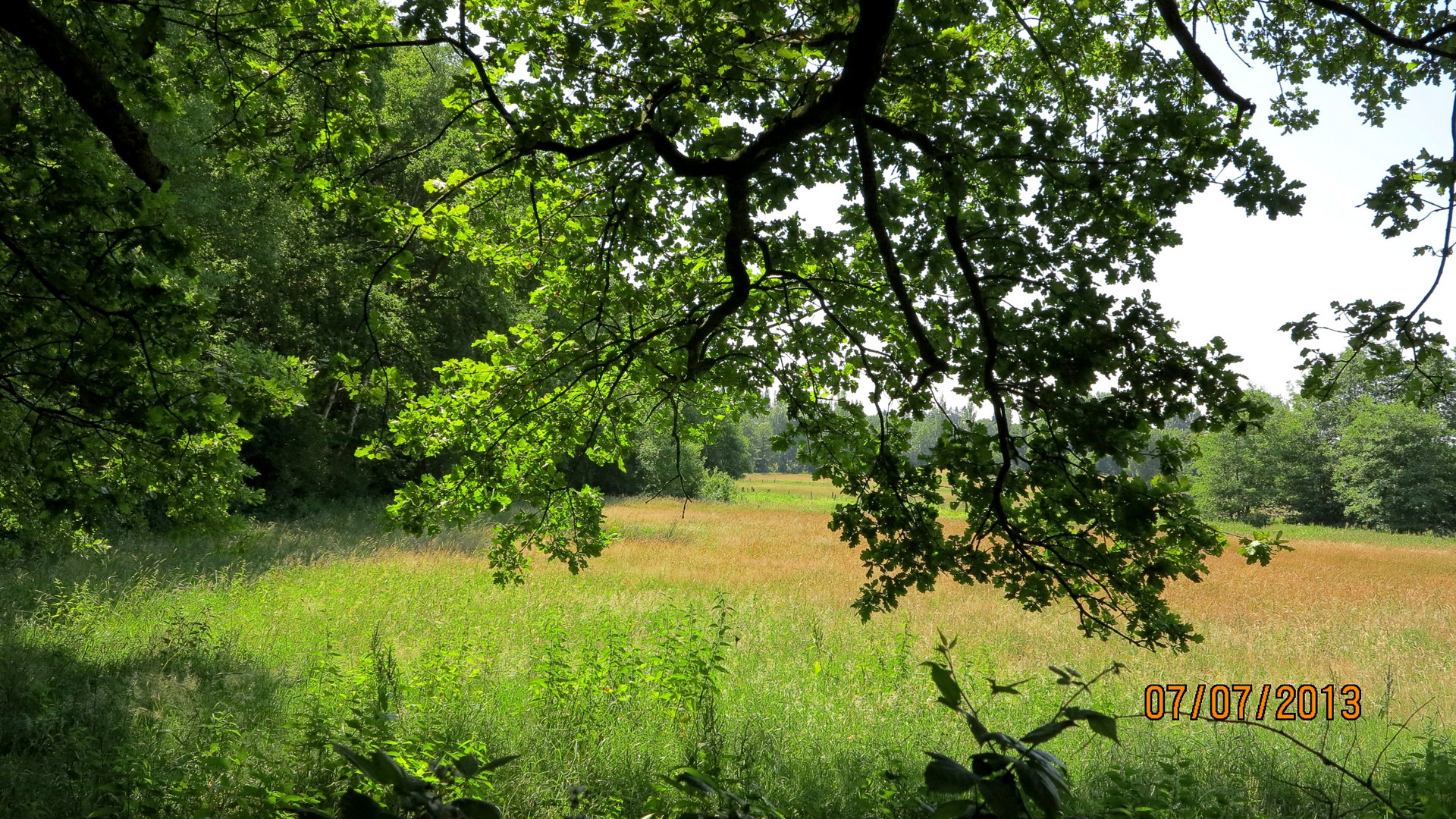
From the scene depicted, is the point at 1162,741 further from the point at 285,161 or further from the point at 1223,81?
the point at 285,161

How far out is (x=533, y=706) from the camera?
6.97 metres

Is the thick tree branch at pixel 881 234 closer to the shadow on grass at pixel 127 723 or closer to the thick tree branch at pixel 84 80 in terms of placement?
the thick tree branch at pixel 84 80

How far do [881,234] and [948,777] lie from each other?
3.62 meters

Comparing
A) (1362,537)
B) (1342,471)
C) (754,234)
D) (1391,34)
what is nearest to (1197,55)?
(1391,34)

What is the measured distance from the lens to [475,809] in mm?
1135

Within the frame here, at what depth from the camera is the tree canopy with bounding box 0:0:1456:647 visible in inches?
154

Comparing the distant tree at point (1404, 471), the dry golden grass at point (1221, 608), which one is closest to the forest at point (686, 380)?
the dry golden grass at point (1221, 608)

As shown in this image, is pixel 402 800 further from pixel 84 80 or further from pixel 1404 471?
pixel 1404 471

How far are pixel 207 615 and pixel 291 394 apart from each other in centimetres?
720

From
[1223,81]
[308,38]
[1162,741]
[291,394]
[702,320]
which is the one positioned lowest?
[1162,741]

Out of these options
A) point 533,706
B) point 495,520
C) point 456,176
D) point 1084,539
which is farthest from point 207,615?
point 495,520

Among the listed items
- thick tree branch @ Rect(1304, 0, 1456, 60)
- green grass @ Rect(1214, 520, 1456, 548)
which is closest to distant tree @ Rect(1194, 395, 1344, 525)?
green grass @ Rect(1214, 520, 1456, 548)
